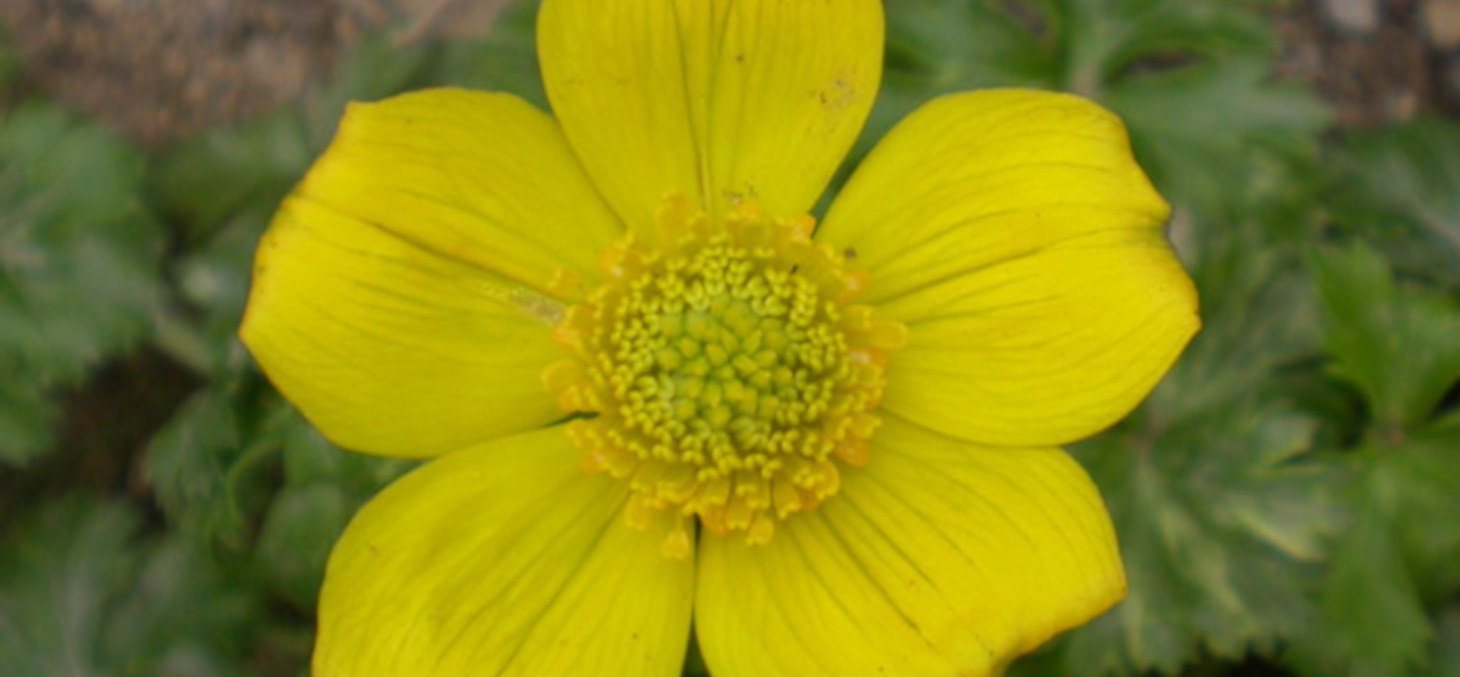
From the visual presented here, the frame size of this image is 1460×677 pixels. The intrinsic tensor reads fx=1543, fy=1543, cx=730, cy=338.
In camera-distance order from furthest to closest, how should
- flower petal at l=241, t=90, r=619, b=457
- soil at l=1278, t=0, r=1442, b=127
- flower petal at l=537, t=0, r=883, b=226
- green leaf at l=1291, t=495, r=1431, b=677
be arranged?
1. soil at l=1278, t=0, r=1442, b=127
2. green leaf at l=1291, t=495, r=1431, b=677
3. flower petal at l=537, t=0, r=883, b=226
4. flower petal at l=241, t=90, r=619, b=457

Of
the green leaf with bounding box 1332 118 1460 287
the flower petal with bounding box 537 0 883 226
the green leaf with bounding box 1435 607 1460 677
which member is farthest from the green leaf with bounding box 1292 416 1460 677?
the flower petal with bounding box 537 0 883 226

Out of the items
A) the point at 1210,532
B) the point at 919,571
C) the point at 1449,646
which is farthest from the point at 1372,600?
the point at 919,571

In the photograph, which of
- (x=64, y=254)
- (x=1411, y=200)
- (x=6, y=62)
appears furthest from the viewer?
(x=6, y=62)

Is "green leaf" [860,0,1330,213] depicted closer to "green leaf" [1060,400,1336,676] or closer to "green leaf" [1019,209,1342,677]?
"green leaf" [1019,209,1342,677]

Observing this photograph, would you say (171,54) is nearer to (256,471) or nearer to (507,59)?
(507,59)

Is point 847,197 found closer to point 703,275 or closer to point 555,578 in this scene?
point 703,275

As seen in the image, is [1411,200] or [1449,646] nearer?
[1449,646]

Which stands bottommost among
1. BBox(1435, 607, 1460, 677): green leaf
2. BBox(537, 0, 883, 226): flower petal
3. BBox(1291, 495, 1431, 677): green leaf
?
BBox(1435, 607, 1460, 677): green leaf

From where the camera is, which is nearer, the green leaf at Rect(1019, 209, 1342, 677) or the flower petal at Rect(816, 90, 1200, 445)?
the flower petal at Rect(816, 90, 1200, 445)
